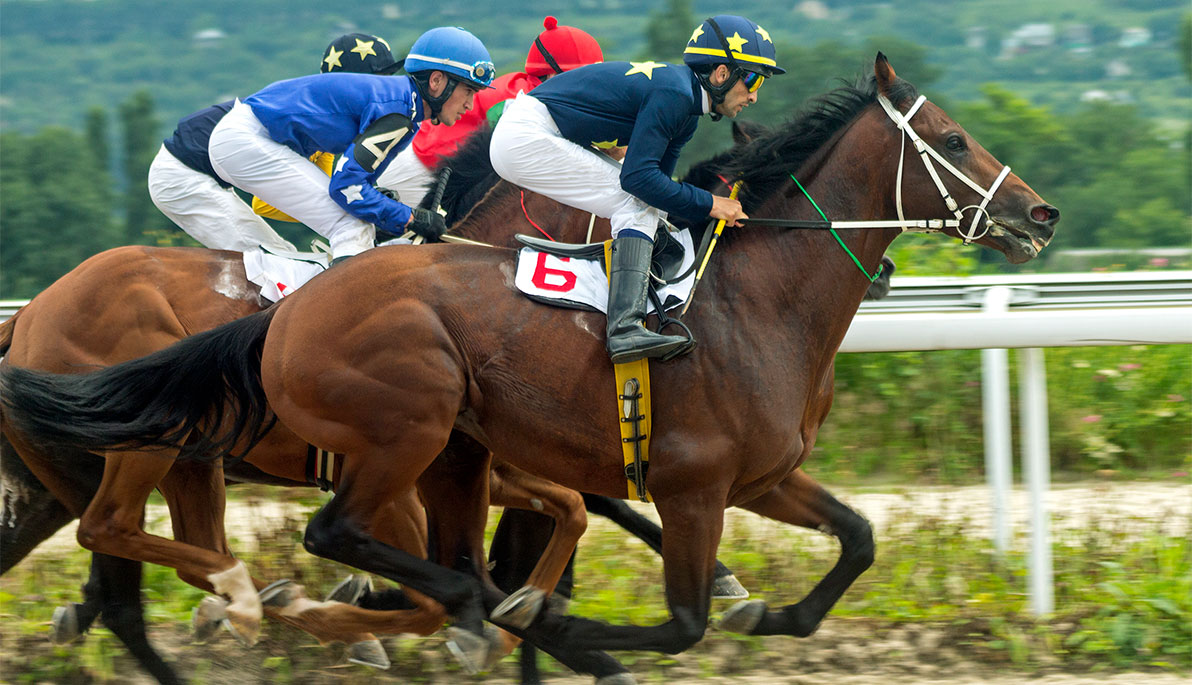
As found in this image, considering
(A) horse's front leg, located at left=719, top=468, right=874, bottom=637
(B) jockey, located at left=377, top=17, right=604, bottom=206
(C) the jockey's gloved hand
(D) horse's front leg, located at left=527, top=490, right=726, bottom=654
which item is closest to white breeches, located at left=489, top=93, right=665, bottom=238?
(C) the jockey's gloved hand

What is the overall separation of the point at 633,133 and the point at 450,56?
3.86 feet

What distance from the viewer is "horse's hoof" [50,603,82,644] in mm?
4168

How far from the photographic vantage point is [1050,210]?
11.9 ft

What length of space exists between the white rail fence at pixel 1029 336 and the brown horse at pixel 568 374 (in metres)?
0.58

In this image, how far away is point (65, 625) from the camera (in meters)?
4.17

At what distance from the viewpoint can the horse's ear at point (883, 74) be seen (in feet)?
11.9

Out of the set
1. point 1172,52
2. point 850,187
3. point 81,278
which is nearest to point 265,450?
point 81,278

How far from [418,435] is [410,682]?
3.39 ft

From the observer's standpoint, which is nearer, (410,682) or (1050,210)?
(1050,210)

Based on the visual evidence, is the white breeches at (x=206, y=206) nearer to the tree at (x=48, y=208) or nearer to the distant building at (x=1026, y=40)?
the tree at (x=48, y=208)

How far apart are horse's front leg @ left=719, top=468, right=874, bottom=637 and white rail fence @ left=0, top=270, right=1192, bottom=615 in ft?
1.90

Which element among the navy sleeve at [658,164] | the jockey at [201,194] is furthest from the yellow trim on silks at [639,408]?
the jockey at [201,194]

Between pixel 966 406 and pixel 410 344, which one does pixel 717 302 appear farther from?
pixel 966 406

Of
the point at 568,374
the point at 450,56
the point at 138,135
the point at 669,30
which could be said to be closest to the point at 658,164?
the point at 568,374
